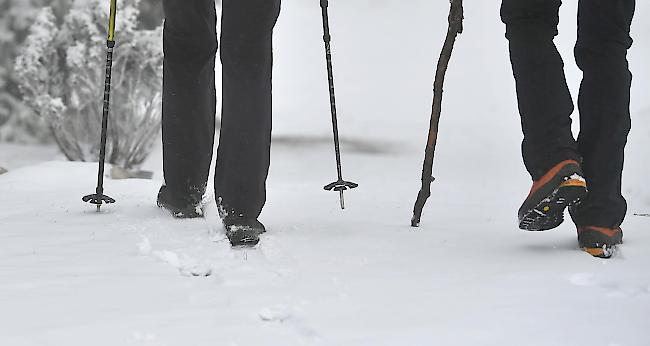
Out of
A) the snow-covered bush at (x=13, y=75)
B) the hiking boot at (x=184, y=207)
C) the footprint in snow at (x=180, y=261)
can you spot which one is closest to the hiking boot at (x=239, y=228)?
the footprint in snow at (x=180, y=261)

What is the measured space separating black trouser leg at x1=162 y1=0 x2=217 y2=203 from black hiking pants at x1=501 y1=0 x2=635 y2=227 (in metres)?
0.93

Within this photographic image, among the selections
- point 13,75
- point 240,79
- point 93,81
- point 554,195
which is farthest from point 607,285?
point 13,75

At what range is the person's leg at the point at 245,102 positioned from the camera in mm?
1695

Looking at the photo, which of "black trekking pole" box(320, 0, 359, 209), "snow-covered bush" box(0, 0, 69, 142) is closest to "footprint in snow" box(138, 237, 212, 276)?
"black trekking pole" box(320, 0, 359, 209)

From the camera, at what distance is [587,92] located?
1654 millimetres

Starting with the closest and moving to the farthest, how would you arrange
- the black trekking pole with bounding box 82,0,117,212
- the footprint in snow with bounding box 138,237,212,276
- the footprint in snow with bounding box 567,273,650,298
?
the footprint in snow with bounding box 567,273,650,298
the footprint in snow with bounding box 138,237,212,276
the black trekking pole with bounding box 82,0,117,212

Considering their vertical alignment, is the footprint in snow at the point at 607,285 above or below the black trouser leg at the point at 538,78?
below

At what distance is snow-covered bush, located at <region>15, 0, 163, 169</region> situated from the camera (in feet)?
21.6

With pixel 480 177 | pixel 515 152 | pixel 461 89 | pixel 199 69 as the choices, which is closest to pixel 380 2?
pixel 461 89

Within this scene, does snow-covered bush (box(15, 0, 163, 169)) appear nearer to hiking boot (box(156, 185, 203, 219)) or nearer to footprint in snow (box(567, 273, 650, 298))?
hiking boot (box(156, 185, 203, 219))

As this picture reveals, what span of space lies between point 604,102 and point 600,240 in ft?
1.05

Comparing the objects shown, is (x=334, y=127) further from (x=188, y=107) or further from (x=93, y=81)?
(x=93, y=81)

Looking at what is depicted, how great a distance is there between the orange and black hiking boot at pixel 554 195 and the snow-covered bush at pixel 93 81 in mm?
5529

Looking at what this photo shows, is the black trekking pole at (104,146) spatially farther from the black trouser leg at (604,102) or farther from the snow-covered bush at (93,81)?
the snow-covered bush at (93,81)
